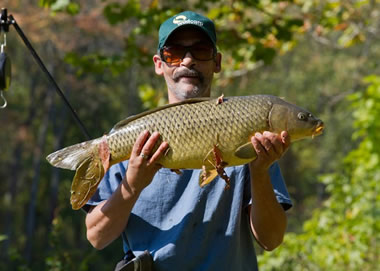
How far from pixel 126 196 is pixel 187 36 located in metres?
0.70

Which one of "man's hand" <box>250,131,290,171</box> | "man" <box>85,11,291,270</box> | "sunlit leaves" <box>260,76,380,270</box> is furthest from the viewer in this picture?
"sunlit leaves" <box>260,76,380,270</box>

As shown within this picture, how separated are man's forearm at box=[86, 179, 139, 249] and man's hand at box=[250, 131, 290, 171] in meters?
0.45

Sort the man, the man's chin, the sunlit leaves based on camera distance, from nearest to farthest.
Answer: the man → the man's chin → the sunlit leaves

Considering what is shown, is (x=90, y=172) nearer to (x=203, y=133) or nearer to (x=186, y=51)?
(x=203, y=133)

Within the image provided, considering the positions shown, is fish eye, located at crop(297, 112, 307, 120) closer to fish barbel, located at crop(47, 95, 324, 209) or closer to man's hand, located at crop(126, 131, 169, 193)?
fish barbel, located at crop(47, 95, 324, 209)

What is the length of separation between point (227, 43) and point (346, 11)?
54.1 inches

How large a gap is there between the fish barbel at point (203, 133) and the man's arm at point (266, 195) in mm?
33

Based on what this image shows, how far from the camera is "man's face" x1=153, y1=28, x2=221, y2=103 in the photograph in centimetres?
238

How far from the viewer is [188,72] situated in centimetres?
238

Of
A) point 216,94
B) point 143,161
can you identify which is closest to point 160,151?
point 143,161

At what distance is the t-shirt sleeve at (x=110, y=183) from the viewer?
94.4 inches

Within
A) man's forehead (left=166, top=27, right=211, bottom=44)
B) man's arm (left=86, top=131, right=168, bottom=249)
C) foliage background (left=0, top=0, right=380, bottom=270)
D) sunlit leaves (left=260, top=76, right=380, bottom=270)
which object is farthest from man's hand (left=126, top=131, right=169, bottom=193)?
sunlit leaves (left=260, top=76, right=380, bottom=270)

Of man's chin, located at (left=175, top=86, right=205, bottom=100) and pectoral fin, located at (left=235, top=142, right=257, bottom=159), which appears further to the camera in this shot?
man's chin, located at (left=175, top=86, right=205, bottom=100)

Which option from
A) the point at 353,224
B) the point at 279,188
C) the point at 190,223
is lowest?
the point at 353,224
